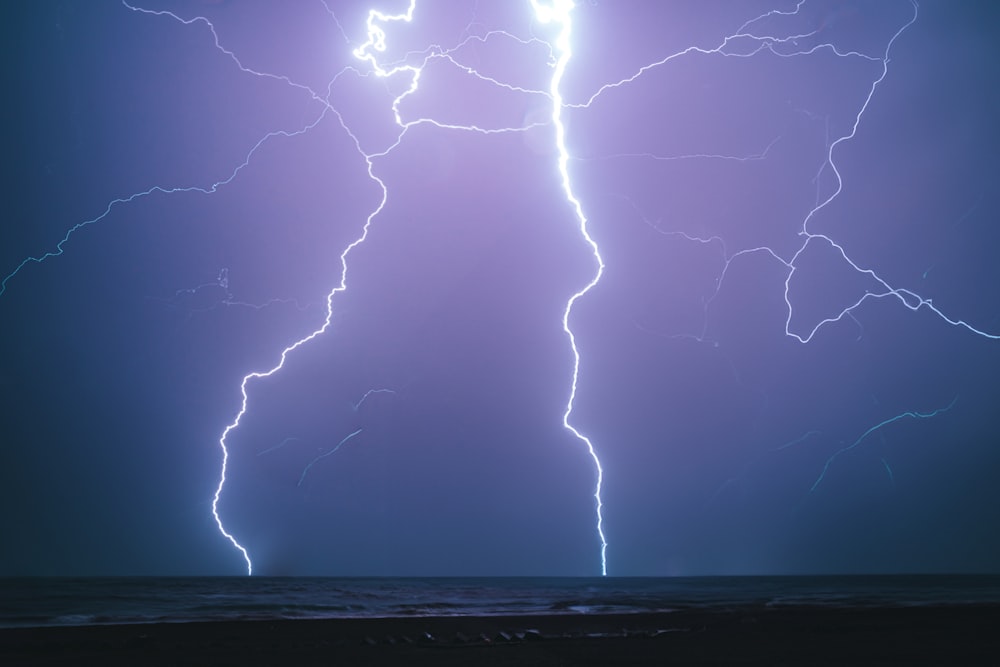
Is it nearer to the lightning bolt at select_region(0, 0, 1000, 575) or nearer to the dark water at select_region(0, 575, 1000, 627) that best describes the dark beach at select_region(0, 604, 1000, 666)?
the dark water at select_region(0, 575, 1000, 627)

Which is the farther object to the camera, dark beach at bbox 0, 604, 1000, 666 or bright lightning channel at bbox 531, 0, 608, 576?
bright lightning channel at bbox 531, 0, 608, 576

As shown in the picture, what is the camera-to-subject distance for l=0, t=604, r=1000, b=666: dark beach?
81.2 inches

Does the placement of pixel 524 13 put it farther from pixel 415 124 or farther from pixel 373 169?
pixel 373 169

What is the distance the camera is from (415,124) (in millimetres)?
4578

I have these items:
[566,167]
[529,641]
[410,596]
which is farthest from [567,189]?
[529,641]

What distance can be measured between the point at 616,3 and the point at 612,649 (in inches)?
162

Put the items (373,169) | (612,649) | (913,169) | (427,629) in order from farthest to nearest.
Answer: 1. (913,169)
2. (373,169)
3. (427,629)
4. (612,649)

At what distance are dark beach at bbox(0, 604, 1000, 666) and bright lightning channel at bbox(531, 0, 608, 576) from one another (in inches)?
60.5

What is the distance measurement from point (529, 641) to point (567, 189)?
3.03m

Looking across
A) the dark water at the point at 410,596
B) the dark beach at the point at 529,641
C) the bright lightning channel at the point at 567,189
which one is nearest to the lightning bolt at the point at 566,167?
the bright lightning channel at the point at 567,189

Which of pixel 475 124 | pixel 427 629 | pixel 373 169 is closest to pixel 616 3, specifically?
pixel 475 124

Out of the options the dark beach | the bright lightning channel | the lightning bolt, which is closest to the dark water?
the dark beach

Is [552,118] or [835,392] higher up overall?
[552,118]

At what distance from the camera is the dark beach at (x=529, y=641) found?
2.06 meters
